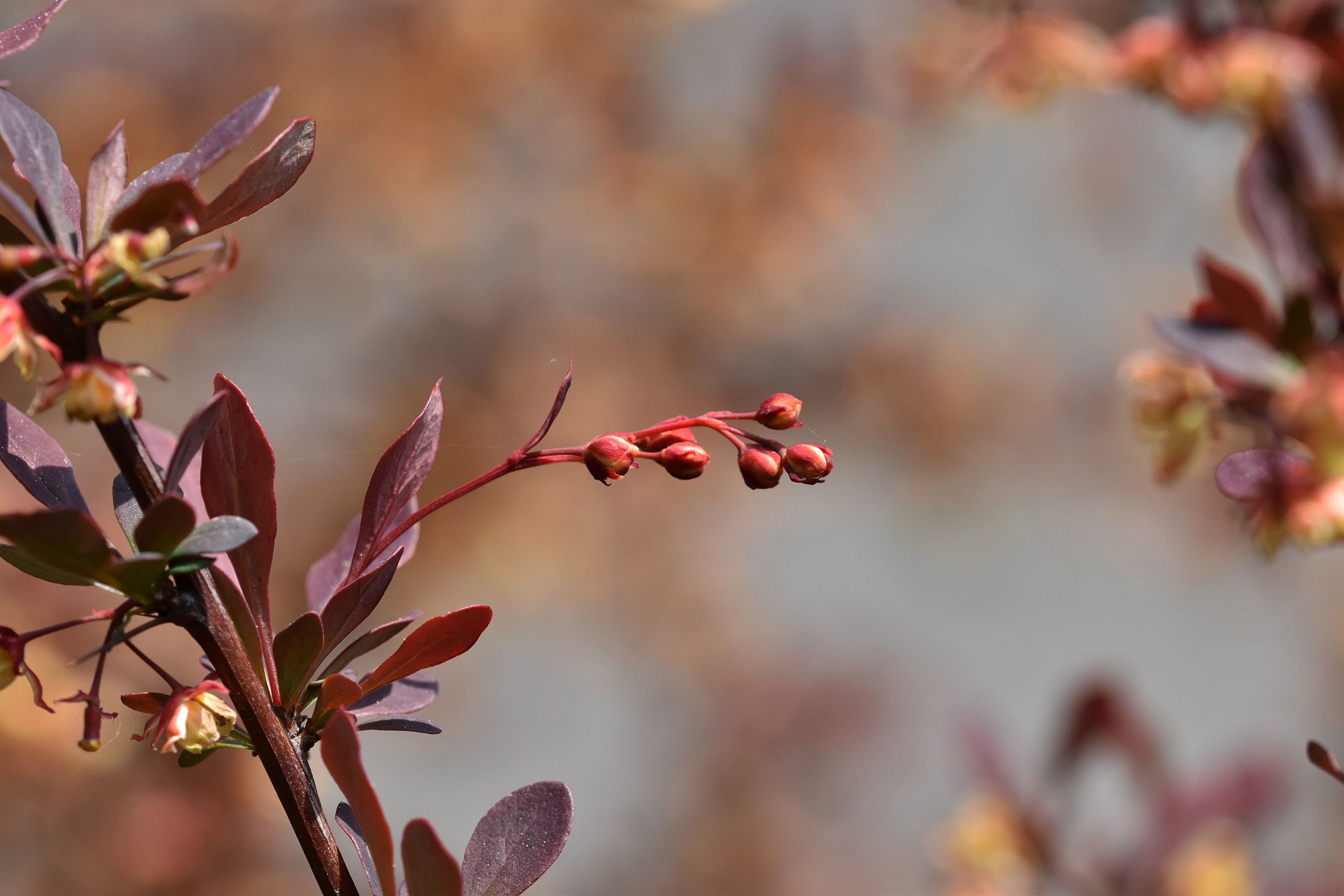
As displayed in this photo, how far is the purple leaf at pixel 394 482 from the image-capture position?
367 millimetres

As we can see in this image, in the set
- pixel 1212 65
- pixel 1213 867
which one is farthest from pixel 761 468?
pixel 1213 867

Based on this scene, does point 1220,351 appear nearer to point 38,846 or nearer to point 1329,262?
point 1329,262

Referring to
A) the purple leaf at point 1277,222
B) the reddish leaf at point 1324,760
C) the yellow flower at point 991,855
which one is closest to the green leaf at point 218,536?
the reddish leaf at point 1324,760

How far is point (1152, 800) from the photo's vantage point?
37.2 inches

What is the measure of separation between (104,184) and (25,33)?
0.16 feet

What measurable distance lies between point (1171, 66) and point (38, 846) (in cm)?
168

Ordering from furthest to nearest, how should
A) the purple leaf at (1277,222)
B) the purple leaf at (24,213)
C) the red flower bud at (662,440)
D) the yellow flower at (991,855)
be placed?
the yellow flower at (991,855) → the purple leaf at (1277,222) → the red flower bud at (662,440) → the purple leaf at (24,213)

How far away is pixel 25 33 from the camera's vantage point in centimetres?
32

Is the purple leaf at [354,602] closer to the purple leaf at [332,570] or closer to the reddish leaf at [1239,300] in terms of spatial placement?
the purple leaf at [332,570]

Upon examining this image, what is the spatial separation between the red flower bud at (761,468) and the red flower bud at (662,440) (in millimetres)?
22

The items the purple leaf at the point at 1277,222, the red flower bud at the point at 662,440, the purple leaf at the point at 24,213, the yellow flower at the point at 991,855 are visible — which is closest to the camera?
the purple leaf at the point at 24,213

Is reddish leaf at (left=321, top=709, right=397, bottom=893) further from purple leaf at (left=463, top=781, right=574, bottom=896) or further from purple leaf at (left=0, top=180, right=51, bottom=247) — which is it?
purple leaf at (left=0, top=180, right=51, bottom=247)

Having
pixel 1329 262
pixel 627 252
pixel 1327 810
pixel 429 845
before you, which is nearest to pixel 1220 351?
pixel 1329 262

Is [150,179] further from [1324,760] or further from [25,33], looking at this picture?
[1324,760]
